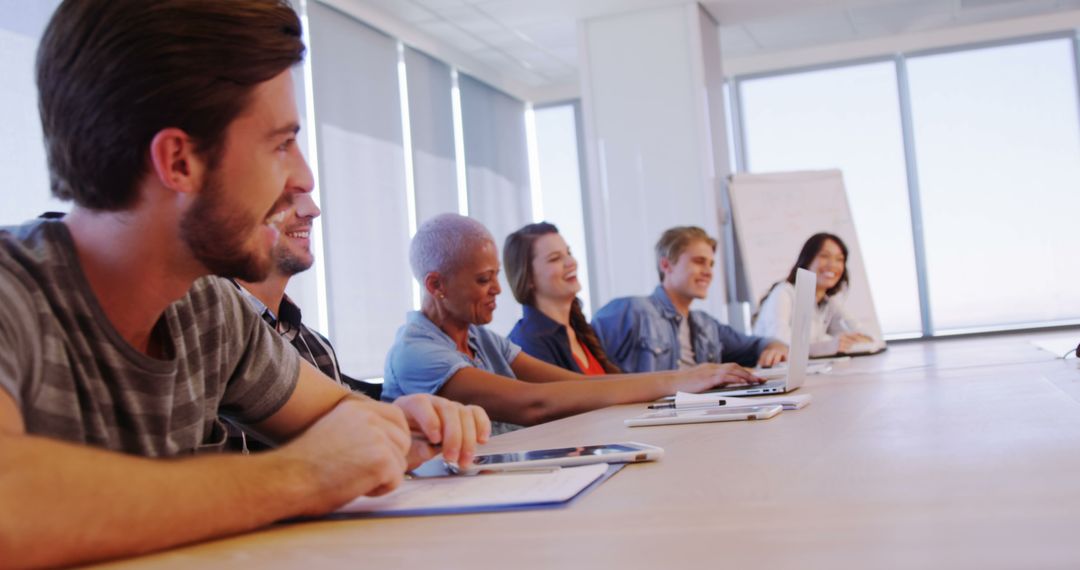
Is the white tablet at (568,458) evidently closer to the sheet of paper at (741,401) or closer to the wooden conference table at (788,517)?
the wooden conference table at (788,517)

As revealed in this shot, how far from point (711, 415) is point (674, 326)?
2.67 meters

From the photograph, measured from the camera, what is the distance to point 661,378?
2.39 m

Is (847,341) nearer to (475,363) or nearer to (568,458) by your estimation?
(475,363)

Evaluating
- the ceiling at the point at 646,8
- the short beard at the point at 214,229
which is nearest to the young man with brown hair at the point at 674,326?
the ceiling at the point at 646,8

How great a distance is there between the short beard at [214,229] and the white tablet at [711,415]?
833mm

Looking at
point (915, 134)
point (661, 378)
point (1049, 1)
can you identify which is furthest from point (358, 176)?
point (1049, 1)

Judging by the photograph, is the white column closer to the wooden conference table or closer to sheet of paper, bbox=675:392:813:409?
sheet of paper, bbox=675:392:813:409

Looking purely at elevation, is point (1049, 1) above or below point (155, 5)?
above

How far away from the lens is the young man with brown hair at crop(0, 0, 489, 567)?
0.96m

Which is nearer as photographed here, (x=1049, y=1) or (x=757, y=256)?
(x=757, y=256)

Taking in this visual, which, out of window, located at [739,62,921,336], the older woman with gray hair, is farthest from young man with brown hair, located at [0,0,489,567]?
window, located at [739,62,921,336]

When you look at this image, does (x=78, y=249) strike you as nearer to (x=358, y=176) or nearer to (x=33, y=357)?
(x=33, y=357)

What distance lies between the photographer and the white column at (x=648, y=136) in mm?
6340

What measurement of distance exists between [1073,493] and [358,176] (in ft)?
17.8
